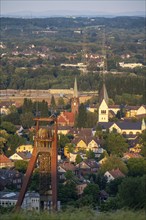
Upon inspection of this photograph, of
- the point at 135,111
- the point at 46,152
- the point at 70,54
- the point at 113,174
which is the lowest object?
the point at 70,54

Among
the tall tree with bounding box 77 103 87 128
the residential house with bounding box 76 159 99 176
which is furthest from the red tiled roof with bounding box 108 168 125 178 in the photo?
the tall tree with bounding box 77 103 87 128

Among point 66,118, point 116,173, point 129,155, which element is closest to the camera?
point 116,173

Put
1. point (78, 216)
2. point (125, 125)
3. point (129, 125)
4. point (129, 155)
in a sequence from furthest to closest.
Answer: point (125, 125)
point (129, 125)
point (129, 155)
point (78, 216)

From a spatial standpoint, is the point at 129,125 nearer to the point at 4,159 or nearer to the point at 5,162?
the point at 4,159

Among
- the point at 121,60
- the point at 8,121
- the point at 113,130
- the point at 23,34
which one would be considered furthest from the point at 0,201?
the point at 23,34

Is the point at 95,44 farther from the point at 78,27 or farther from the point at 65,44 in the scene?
the point at 78,27

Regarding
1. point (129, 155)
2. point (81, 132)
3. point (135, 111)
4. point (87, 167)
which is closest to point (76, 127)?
point (81, 132)

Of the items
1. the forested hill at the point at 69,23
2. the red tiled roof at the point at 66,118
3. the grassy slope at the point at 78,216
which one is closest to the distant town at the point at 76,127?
the red tiled roof at the point at 66,118

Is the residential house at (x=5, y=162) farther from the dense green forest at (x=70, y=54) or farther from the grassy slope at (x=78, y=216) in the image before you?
the dense green forest at (x=70, y=54)

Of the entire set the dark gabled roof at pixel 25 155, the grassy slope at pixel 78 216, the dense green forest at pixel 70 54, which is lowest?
the dense green forest at pixel 70 54

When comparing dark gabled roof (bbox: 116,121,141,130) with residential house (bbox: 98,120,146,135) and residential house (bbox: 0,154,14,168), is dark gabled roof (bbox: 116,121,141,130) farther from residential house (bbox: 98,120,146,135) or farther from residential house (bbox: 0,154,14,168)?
residential house (bbox: 0,154,14,168)

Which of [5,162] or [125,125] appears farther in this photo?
[125,125]
